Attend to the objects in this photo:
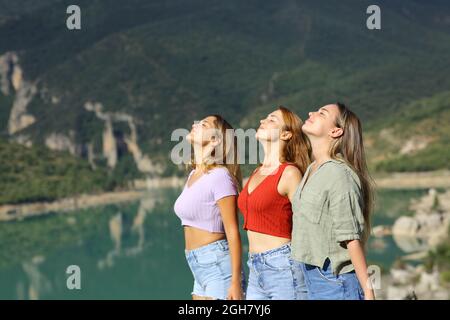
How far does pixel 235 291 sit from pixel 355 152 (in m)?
0.86

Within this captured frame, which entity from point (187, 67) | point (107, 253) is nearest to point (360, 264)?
point (107, 253)

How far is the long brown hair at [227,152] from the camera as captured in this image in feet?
14.1

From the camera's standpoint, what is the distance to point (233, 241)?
13.7 ft

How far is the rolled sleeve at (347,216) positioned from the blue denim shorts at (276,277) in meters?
0.38

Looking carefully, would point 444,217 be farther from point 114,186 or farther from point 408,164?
point 114,186

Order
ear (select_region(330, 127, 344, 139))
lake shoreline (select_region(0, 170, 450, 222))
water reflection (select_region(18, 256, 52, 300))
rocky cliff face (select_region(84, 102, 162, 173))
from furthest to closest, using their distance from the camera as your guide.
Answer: rocky cliff face (select_region(84, 102, 162, 173)) → lake shoreline (select_region(0, 170, 450, 222)) → water reflection (select_region(18, 256, 52, 300)) → ear (select_region(330, 127, 344, 139))

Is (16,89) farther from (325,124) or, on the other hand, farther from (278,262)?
(325,124)

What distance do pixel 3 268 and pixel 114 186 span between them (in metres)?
25.9

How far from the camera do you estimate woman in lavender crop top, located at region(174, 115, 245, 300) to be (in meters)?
4.28

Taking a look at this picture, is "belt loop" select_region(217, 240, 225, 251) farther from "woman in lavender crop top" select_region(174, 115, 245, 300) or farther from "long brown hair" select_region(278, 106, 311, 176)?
"long brown hair" select_region(278, 106, 311, 176)

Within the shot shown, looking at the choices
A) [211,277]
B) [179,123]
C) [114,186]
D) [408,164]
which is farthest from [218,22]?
[211,277]

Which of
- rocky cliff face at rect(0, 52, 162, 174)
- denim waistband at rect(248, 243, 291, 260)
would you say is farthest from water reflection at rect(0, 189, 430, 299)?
rocky cliff face at rect(0, 52, 162, 174)

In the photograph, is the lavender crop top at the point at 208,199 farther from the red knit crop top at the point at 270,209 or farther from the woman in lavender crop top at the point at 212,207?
the red knit crop top at the point at 270,209

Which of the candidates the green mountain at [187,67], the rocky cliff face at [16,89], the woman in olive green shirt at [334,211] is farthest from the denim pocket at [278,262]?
the rocky cliff face at [16,89]
